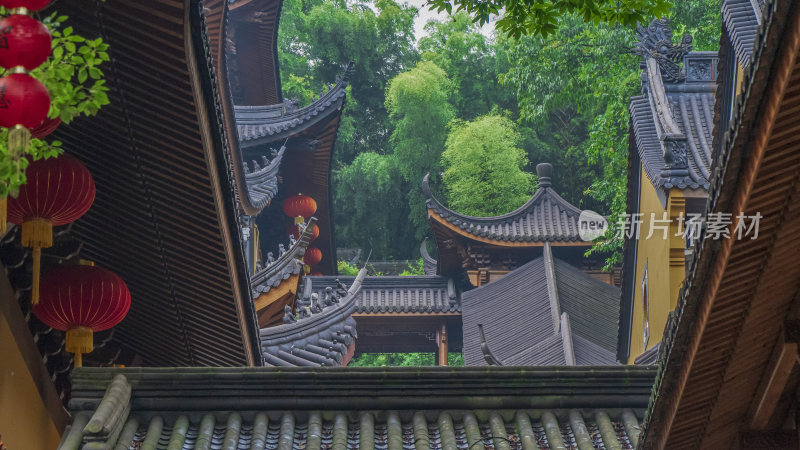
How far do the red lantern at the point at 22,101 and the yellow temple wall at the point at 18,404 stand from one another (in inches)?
103

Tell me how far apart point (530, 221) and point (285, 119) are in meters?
5.80

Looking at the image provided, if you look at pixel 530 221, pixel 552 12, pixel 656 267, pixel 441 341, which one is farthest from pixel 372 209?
pixel 552 12

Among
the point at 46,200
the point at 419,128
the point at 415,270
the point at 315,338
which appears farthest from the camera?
the point at 419,128

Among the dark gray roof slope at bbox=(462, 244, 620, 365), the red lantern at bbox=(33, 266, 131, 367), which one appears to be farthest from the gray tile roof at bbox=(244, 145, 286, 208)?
the red lantern at bbox=(33, 266, 131, 367)

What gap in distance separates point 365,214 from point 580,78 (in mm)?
12011

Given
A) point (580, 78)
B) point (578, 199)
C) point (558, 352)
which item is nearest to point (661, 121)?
point (558, 352)

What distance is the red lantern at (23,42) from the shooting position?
3607 millimetres

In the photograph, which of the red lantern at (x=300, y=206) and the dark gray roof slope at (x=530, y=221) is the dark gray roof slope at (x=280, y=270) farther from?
the dark gray roof slope at (x=530, y=221)

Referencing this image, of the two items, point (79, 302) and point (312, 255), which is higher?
point (79, 302)

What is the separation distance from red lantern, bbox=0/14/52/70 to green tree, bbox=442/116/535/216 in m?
21.4

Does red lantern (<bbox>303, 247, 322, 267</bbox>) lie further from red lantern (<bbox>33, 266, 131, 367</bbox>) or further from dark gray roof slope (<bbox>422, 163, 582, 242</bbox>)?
red lantern (<bbox>33, 266, 131, 367</bbox>)

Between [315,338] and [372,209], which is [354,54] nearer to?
[372,209]

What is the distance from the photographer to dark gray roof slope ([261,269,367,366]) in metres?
11.7

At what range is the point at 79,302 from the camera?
637 cm
